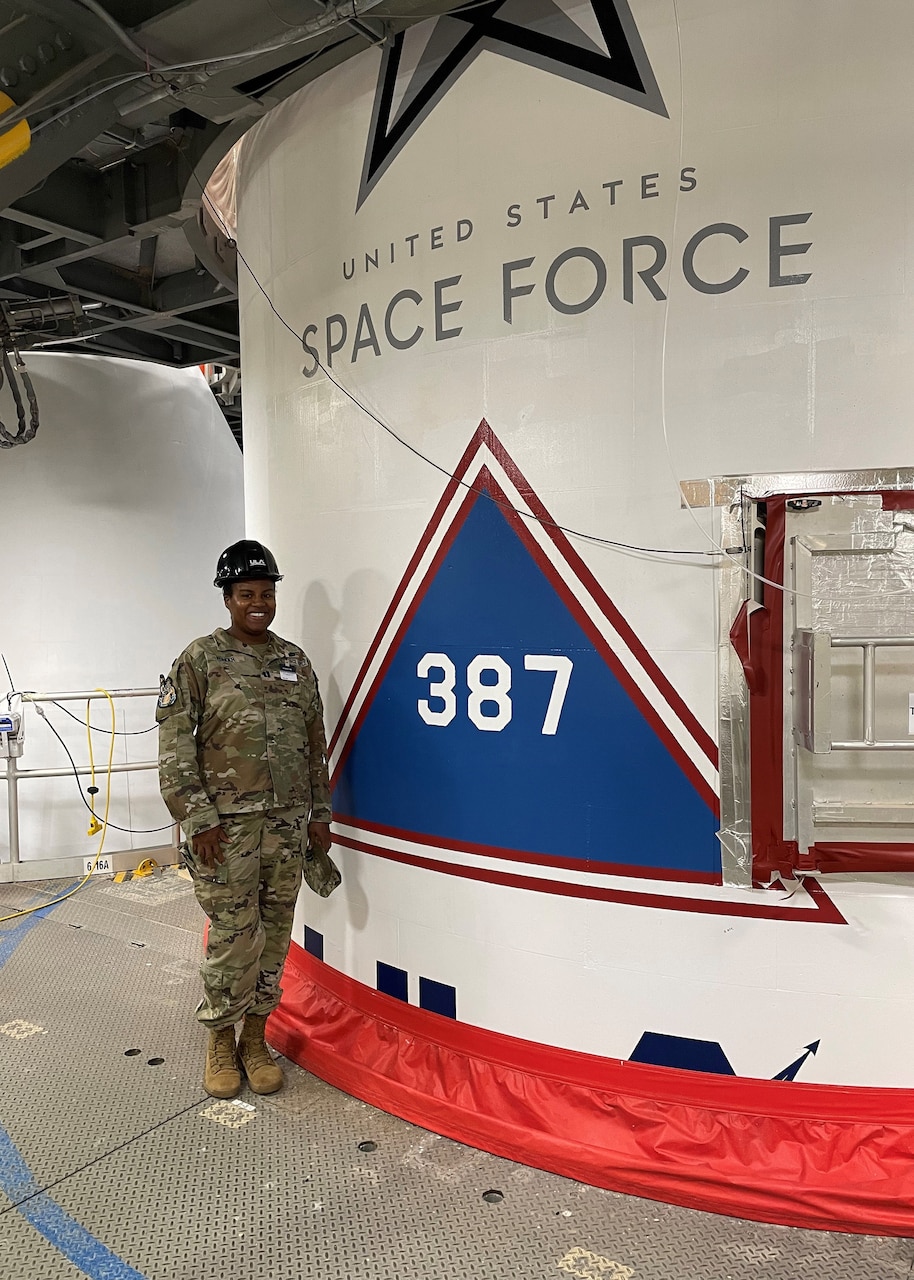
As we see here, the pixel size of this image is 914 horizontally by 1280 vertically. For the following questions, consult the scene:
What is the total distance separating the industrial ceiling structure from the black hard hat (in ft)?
4.71

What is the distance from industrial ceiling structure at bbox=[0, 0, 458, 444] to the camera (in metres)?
2.58

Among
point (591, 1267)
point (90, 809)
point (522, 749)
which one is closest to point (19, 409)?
point (90, 809)

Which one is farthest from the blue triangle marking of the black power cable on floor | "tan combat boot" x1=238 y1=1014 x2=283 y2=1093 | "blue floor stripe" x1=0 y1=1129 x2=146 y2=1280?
the black power cable on floor

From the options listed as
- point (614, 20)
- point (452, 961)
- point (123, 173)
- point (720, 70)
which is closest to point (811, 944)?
point (452, 961)

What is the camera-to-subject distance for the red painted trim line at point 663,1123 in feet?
6.83

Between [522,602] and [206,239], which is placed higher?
[206,239]

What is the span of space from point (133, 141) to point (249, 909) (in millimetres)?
3173

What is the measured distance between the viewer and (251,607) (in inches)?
111

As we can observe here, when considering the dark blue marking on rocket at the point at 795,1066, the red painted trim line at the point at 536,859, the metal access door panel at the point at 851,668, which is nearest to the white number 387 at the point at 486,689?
the red painted trim line at the point at 536,859

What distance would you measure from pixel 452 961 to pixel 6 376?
4.39m

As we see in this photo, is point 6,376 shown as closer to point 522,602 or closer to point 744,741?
point 522,602

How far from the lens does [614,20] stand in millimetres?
2246

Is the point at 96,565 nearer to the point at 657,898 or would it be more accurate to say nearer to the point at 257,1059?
the point at 257,1059

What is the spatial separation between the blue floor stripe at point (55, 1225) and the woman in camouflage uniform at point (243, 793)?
54 centimetres
